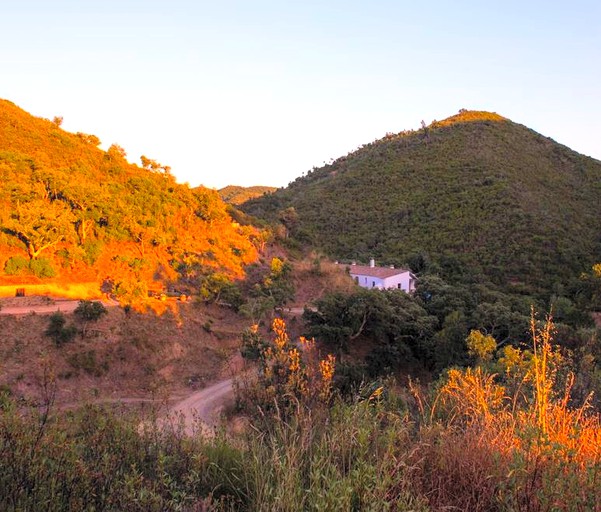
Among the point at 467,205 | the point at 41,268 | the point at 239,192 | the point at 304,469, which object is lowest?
the point at 304,469

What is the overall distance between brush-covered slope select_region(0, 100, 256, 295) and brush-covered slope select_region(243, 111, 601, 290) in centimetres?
1107

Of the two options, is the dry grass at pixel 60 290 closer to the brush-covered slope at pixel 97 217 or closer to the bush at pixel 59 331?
the brush-covered slope at pixel 97 217

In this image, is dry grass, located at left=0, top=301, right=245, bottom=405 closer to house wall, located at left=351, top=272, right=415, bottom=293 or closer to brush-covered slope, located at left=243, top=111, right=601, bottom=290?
house wall, located at left=351, top=272, right=415, bottom=293

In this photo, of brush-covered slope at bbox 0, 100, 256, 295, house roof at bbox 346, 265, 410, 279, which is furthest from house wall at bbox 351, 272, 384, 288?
brush-covered slope at bbox 0, 100, 256, 295

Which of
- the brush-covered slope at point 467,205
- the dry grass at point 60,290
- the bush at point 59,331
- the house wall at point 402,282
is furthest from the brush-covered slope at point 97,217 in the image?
the brush-covered slope at point 467,205

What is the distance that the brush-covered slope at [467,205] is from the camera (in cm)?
3303

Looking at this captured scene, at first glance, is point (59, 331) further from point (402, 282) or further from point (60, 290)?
point (402, 282)

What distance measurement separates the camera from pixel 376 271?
102ft

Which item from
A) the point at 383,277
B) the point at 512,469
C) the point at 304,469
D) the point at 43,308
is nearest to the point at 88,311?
the point at 43,308

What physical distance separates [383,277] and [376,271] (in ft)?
4.18

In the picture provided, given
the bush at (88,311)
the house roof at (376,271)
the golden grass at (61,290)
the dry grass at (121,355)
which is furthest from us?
the house roof at (376,271)

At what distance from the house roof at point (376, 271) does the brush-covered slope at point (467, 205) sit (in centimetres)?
445

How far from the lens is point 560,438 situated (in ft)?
8.35

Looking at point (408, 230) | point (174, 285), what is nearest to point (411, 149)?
point (408, 230)
